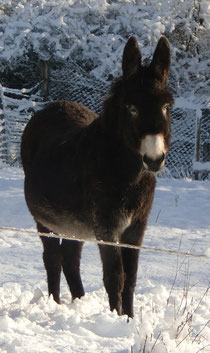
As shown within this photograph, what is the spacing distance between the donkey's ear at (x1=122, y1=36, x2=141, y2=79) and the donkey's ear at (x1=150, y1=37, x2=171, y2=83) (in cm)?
11

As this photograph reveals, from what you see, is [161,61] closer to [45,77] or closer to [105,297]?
[105,297]

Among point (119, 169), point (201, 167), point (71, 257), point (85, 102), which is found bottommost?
point (201, 167)

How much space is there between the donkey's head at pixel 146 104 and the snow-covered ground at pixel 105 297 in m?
0.72

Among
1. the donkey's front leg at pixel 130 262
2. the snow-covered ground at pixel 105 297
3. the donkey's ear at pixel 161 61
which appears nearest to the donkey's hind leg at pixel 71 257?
the snow-covered ground at pixel 105 297

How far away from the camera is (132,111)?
3.81 metres

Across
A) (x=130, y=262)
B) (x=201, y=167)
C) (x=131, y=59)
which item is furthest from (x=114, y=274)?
(x=201, y=167)

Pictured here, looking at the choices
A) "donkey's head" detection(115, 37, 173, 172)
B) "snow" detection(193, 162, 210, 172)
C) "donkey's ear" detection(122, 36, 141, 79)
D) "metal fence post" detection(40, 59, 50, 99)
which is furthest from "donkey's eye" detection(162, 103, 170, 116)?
"metal fence post" detection(40, 59, 50, 99)

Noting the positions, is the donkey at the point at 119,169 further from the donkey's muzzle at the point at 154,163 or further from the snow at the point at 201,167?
the snow at the point at 201,167

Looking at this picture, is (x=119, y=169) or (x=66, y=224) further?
(x=66, y=224)

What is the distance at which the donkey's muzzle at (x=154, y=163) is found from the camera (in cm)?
352

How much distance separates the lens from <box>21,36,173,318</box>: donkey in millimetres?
3777

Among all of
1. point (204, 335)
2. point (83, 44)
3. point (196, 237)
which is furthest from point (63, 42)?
point (204, 335)

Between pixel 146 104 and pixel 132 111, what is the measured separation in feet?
0.36

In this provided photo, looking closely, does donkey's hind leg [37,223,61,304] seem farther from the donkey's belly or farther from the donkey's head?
the donkey's head
